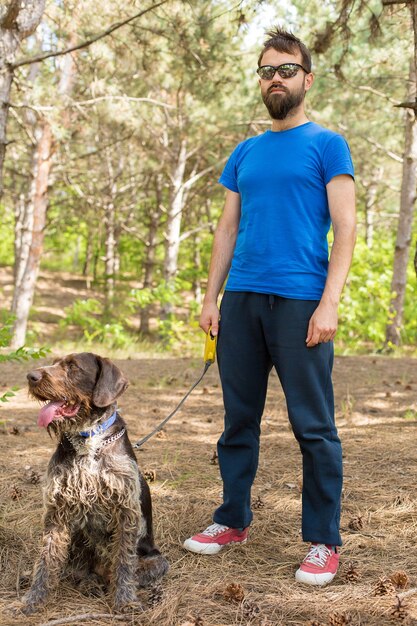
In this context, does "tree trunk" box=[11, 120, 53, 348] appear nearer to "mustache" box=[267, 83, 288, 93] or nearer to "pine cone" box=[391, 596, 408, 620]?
"mustache" box=[267, 83, 288, 93]

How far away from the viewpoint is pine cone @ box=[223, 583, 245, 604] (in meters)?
2.77

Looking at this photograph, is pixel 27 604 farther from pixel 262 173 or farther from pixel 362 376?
pixel 362 376

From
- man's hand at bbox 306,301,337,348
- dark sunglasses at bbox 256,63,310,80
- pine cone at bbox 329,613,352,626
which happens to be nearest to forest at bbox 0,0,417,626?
pine cone at bbox 329,613,352,626

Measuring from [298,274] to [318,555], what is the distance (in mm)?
1375

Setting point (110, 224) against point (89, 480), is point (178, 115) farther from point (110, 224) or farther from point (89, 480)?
point (89, 480)

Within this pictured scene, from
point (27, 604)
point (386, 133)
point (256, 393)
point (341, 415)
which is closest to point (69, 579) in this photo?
point (27, 604)

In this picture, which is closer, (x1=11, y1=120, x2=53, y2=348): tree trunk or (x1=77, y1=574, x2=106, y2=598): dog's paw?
(x1=77, y1=574, x2=106, y2=598): dog's paw

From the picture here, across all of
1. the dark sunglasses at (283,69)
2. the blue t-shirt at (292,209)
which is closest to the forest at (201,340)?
the blue t-shirt at (292,209)

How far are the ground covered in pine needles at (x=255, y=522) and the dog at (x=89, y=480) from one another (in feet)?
0.46

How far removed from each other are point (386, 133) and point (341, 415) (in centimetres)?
1207

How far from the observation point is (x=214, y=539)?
11.0 feet

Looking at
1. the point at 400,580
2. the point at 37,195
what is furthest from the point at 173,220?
the point at 400,580

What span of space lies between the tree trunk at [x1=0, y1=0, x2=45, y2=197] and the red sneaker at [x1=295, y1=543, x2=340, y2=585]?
3.88m

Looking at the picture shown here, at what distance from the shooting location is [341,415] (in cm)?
632
